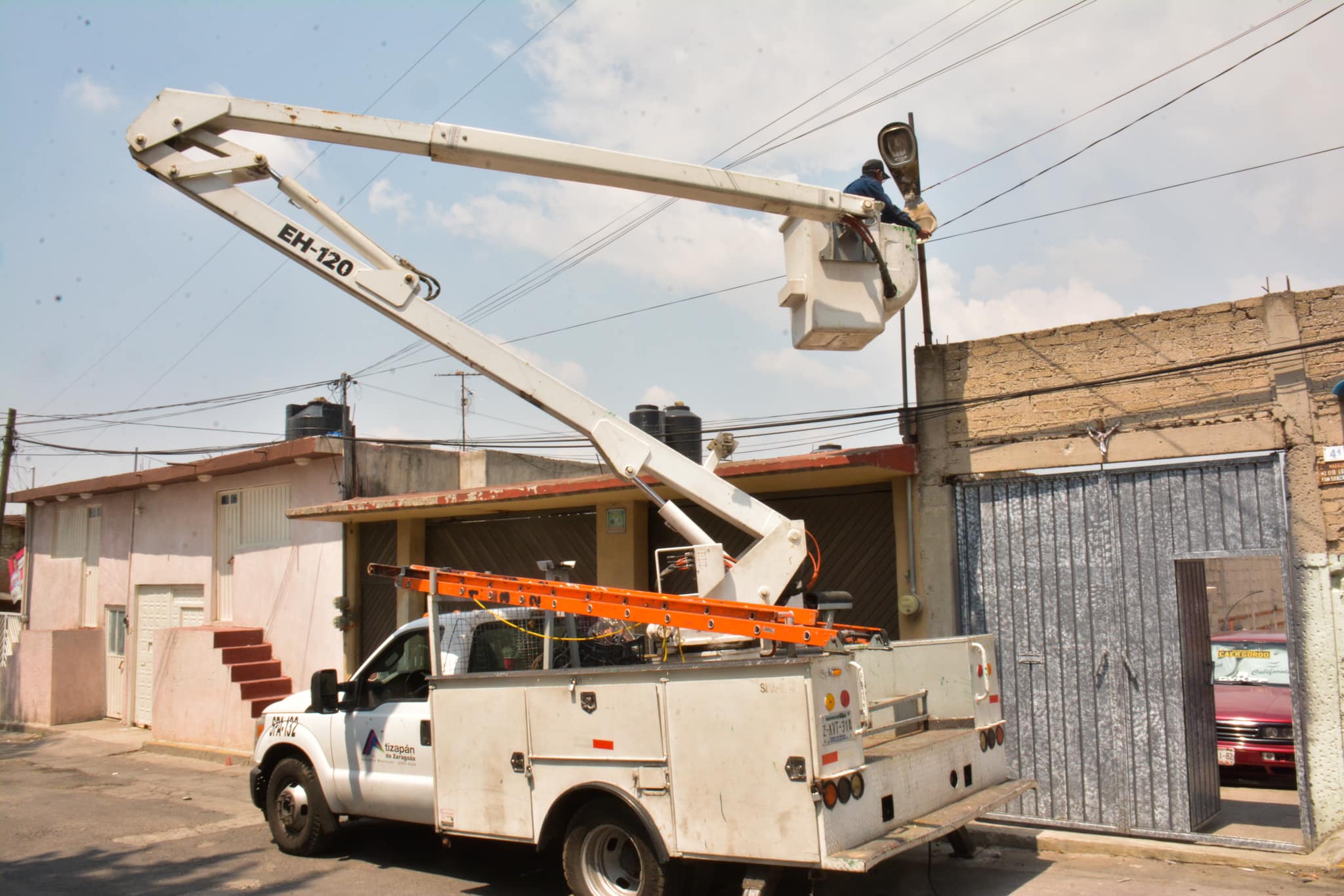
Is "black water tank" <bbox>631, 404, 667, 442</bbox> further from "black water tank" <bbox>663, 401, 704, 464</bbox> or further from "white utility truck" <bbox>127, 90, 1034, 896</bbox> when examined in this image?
"white utility truck" <bbox>127, 90, 1034, 896</bbox>

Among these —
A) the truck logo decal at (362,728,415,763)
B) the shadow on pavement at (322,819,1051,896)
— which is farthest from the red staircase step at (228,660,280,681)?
the truck logo decal at (362,728,415,763)

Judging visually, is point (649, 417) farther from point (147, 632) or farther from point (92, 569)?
point (92, 569)

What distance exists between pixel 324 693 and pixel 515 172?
14.0ft

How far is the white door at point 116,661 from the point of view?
18906mm

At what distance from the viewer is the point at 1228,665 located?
445 inches

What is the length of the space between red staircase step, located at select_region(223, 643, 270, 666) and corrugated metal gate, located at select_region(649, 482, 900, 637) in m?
8.96

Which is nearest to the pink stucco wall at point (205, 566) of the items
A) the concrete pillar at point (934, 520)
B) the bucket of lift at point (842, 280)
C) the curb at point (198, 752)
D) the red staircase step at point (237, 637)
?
the red staircase step at point (237, 637)

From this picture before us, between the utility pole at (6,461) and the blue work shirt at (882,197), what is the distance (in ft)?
77.9

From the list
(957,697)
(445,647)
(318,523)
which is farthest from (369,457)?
(957,697)

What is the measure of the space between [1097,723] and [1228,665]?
4.00 meters

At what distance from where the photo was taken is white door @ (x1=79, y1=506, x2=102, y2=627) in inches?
808

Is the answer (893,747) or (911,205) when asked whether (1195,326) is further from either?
(893,747)

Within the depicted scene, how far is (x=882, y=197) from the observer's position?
7430mm

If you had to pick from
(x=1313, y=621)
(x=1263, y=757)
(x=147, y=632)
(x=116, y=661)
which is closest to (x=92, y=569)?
(x=116, y=661)
